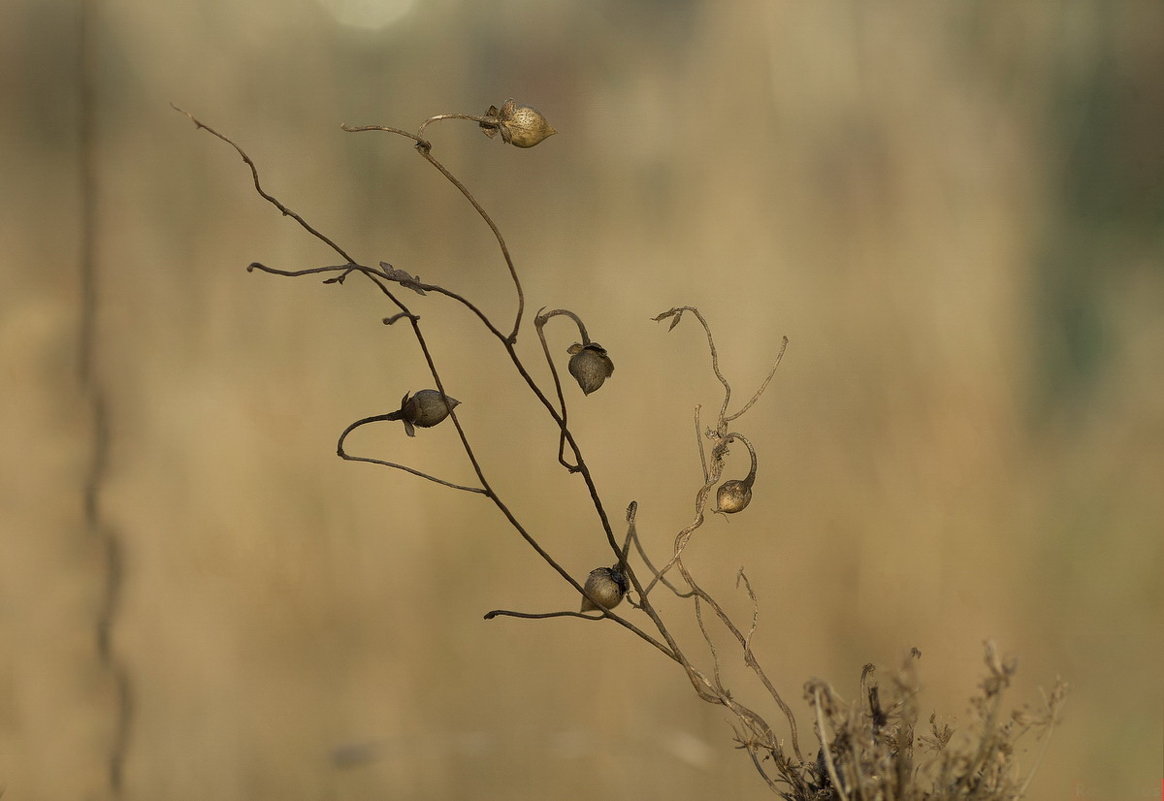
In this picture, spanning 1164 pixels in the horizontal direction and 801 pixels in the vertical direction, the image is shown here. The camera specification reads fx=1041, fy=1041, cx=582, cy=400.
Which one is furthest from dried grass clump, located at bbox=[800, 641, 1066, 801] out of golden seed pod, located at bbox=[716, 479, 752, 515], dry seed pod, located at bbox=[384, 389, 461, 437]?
dry seed pod, located at bbox=[384, 389, 461, 437]

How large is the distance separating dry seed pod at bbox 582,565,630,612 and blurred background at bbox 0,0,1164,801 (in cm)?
32

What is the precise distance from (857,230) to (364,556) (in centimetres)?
57

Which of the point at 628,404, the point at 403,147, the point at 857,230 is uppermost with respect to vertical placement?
the point at 403,147

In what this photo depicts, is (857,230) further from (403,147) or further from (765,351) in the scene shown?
(403,147)

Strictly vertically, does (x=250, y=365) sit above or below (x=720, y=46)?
below

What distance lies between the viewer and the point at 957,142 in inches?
39.8

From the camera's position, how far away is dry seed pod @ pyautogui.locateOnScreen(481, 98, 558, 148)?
0.63 m

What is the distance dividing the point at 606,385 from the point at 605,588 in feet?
1.21

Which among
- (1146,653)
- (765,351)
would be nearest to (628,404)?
(765,351)

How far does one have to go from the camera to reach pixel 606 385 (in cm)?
102

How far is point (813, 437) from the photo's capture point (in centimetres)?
102

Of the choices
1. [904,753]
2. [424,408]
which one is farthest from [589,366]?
[904,753]

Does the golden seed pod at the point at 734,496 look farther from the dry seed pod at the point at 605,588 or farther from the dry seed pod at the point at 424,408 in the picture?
the dry seed pod at the point at 424,408

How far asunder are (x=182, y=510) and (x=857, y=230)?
70 cm
